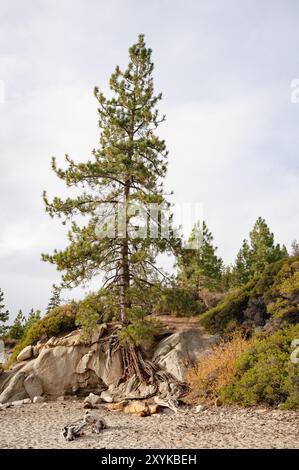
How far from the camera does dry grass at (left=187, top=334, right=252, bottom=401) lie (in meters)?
11.5

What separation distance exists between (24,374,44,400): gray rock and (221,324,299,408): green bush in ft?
25.1

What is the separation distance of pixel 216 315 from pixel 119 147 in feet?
24.6

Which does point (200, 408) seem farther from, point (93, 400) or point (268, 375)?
point (93, 400)

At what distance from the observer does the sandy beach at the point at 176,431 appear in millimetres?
7213

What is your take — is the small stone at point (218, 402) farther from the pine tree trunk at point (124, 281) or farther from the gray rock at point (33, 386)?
the gray rock at point (33, 386)

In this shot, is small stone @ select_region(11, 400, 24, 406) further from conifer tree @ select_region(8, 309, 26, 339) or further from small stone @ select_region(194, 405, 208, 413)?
conifer tree @ select_region(8, 309, 26, 339)

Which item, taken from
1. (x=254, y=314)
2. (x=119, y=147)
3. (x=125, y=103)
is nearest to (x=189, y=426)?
(x=254, y=314)

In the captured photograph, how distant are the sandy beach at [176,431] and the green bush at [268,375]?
1.31ft

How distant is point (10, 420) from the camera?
10.9 m

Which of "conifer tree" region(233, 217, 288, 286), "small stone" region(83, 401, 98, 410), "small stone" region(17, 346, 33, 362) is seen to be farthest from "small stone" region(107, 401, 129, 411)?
"conifer tree" region(233, 217, 288, 286)

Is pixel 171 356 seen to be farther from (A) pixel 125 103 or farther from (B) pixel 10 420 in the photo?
(A) pixel 125 103

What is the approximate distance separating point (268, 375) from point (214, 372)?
2.58 metres

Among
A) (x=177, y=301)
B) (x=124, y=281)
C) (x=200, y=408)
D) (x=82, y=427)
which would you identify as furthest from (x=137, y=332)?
(x=82, y=427)

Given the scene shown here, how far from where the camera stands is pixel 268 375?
9.77 meters
